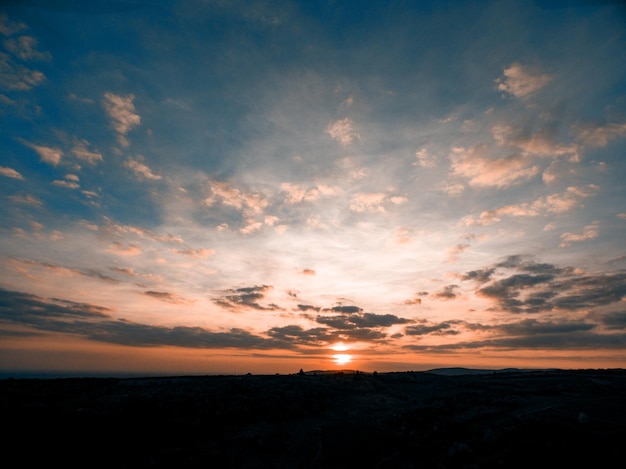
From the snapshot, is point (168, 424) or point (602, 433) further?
point (168, 424)

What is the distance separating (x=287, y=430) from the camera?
27484 mm

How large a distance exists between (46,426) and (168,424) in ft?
26.3

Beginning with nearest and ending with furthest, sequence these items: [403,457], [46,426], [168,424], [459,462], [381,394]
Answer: [459,462] → [403,457] → [46,426] → [168,424] → [381,394]

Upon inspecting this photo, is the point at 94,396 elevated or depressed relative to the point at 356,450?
elevated

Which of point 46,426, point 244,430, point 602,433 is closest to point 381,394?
point 244,430

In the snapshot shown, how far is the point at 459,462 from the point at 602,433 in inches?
410

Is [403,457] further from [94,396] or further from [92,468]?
[94,396]

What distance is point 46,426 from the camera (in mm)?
22328

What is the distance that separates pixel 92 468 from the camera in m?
19.1

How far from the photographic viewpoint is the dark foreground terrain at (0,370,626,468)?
63.2ft

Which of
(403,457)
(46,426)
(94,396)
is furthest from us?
(94,396)

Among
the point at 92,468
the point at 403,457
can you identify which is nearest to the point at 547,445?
the point at 403,457

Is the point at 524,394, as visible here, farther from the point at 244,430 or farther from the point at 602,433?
the point at 244,430

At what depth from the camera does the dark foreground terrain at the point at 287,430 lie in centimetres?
1925
